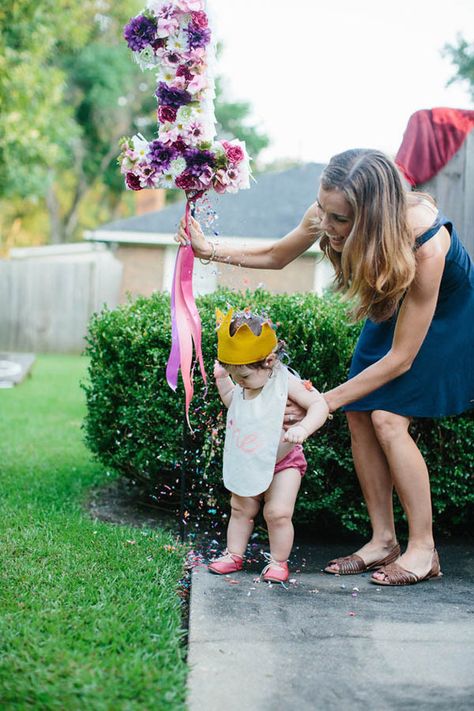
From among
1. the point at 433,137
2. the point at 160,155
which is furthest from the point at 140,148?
the point at 433,137

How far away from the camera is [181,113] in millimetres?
3471

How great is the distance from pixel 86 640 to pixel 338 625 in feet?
2.89

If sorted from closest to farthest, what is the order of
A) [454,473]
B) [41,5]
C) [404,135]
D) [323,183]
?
[323,183], [454,473], [404,135], [41,5]

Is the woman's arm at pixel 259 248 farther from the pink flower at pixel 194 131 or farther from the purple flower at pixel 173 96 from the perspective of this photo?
the purple flower at pixel 173 96

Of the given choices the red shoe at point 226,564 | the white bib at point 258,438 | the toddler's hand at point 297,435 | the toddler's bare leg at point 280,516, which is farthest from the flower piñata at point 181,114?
the red shoe at point 226,564

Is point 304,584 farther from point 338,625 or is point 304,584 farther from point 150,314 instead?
point 150,314

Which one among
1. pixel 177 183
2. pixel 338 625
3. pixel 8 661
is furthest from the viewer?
pixel 177 183

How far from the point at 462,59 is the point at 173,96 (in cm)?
1884

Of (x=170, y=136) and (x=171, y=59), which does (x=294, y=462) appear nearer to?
(x=170, y=136)

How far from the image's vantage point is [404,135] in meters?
5.21

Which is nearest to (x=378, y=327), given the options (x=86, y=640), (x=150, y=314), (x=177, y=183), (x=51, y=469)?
(x=177, y=183)

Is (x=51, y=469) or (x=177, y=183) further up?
(x=177, y=183)

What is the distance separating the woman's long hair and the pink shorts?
2.60 feet

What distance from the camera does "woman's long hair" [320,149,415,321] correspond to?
2920 millimetres
